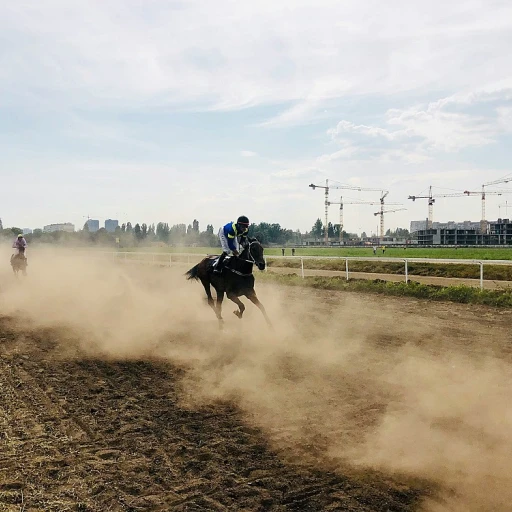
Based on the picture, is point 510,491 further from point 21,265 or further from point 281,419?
point 21,265

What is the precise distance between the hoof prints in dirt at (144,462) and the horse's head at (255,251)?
4751 mm

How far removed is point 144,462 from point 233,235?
766 cm

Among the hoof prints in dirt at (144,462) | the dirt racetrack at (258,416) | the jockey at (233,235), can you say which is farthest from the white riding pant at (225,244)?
the hoof prints in dirt at (144,462)

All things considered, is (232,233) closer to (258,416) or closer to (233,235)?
(233,235)

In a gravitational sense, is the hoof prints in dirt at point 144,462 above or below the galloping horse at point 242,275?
below

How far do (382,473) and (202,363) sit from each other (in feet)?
16.4

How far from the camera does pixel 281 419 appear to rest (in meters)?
6.29

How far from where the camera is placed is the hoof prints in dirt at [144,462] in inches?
170

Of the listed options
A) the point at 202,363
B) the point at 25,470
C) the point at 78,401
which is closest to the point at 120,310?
the point at 202,363

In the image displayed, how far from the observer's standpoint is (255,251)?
1195 cm

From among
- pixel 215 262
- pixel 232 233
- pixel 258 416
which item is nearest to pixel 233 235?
pixel 232 233

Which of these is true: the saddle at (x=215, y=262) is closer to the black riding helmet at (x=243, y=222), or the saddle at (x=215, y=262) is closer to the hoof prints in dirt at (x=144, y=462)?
the black riding helmet at (x=243, y=222)

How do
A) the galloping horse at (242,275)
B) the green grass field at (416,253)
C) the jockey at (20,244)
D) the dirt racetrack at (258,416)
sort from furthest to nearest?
the green grass field at (416,253)
the jockey at (20,244)
the galloping horse at (242,275)
the dirt racetrack at (258,416)

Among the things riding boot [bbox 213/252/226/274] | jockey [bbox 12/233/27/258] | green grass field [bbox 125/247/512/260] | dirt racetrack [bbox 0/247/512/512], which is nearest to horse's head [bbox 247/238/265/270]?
riding boot [bbox 213/252/226/274]
